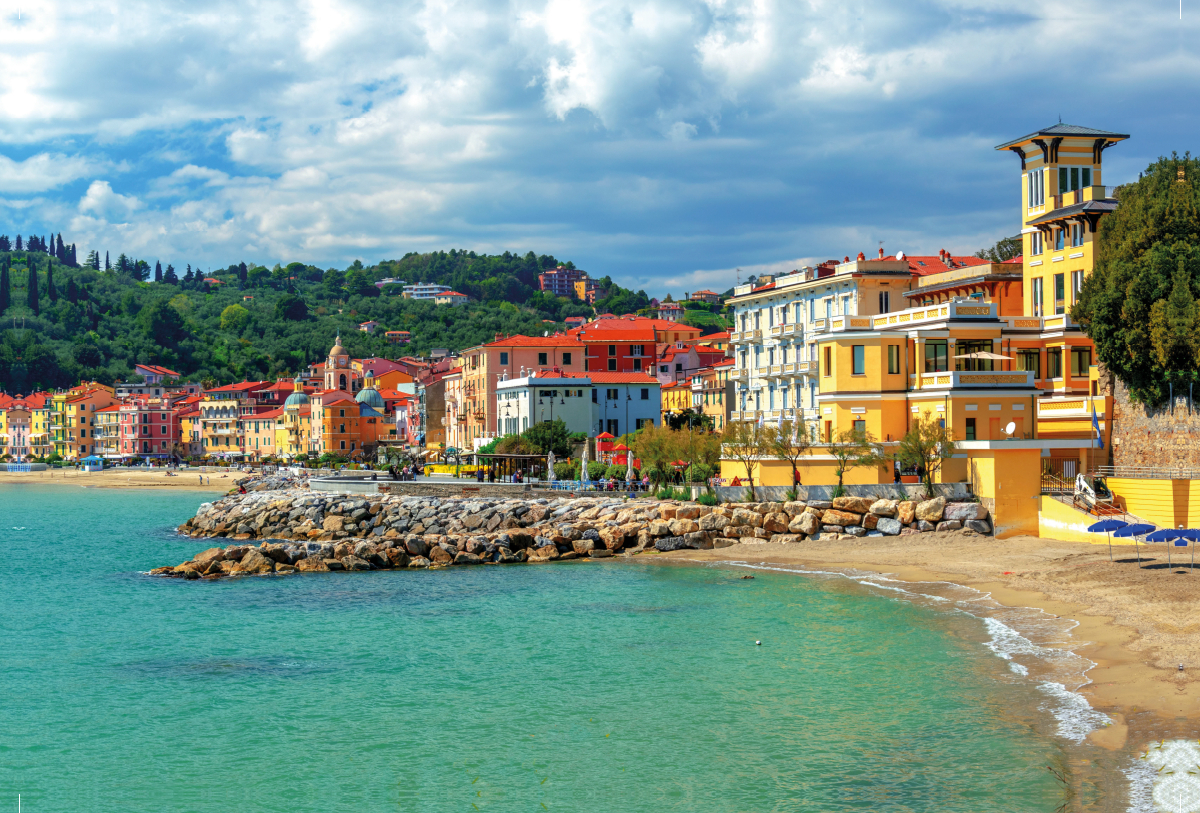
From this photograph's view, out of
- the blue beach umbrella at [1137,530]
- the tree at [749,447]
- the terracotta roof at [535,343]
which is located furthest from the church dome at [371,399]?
the blue beach umbrella at [1137,530]

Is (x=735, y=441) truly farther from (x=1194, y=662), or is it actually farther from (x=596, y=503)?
(x=1194, y=662)

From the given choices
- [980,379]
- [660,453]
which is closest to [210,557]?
[660,453]

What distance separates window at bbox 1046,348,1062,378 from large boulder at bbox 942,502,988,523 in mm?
10148

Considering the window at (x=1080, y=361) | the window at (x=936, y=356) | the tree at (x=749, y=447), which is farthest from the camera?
the window at (x=1080, y=361)

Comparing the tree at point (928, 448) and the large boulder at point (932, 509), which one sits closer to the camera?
the large boulder at point (932, 509)

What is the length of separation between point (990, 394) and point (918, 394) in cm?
277

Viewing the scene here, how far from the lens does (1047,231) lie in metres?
51.7

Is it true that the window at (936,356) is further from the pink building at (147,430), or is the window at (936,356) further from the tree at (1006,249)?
the pink building at (147,430)

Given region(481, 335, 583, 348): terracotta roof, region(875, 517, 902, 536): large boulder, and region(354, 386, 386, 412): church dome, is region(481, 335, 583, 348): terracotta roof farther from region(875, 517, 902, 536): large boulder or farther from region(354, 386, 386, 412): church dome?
region(875, 517, 902, 536): large boulder

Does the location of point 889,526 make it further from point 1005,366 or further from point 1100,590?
point 1100,590

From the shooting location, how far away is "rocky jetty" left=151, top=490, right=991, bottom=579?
43.2 meters

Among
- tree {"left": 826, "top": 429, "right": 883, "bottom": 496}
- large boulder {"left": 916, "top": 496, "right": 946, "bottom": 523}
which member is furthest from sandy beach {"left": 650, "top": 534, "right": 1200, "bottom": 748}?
tree {"left": 826, "top": 429, "right": 883, "bottom": 496}

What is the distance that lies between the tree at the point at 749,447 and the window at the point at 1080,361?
13978mm

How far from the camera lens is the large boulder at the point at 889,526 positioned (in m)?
42.7
